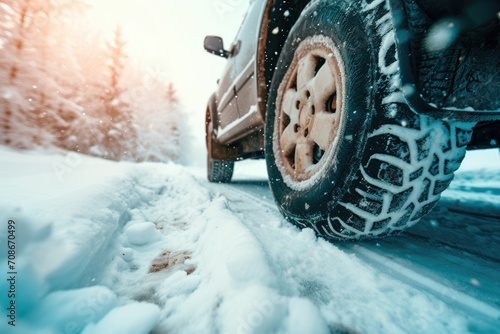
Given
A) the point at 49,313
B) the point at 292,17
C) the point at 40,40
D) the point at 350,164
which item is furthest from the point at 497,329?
the point at 40,40

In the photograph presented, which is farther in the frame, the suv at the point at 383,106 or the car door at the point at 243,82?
the car door at the point at 243,82

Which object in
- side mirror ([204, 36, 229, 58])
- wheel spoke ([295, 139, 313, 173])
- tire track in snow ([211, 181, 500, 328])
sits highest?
side mirror ([204, 36, 229, 58])

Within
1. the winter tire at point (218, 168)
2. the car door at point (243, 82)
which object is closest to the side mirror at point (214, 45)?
the car door at point (243, 82)

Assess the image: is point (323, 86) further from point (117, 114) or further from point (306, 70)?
point (117, 114)

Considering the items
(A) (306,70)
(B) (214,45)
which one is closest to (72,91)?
(B) (214,45)

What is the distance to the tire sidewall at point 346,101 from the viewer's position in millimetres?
817

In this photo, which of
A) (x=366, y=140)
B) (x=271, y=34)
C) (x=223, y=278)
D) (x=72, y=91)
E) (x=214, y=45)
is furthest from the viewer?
(x=72, y=91)

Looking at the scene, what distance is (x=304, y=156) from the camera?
1241 mm

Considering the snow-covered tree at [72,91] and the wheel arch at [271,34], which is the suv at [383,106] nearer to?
the wheel arch at [271,34]

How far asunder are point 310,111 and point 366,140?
435 millimetres

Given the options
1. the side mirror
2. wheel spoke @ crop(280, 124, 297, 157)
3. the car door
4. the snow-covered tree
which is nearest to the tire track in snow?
wheel spoke @ crop(280, 124, 297, 157)

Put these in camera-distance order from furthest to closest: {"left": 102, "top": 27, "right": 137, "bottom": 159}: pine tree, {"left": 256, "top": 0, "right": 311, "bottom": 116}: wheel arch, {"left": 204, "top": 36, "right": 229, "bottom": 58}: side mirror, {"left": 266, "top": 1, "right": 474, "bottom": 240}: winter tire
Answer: {"left": 102, "top": 27, "right": 137, "bottom": 159}: pine tree, {"left": 204, "top": 36, "right": 229, "bottom": 58}: side mirror, {"left": 256, "top": 0, "right": 311, "bottom": 116}: wheel arch, {"left": 266, "top": 1, "right": 474, "bottom": 240}: winter tire

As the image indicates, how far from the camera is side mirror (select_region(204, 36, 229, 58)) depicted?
9.18 feet

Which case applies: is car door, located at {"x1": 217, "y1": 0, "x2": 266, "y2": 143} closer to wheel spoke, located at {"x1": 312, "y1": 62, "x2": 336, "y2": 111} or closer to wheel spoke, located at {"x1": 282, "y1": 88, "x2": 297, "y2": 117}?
wheel spoke, located at {"x1": 282, "y1": 88, "x2": 297, "y2": 117}
